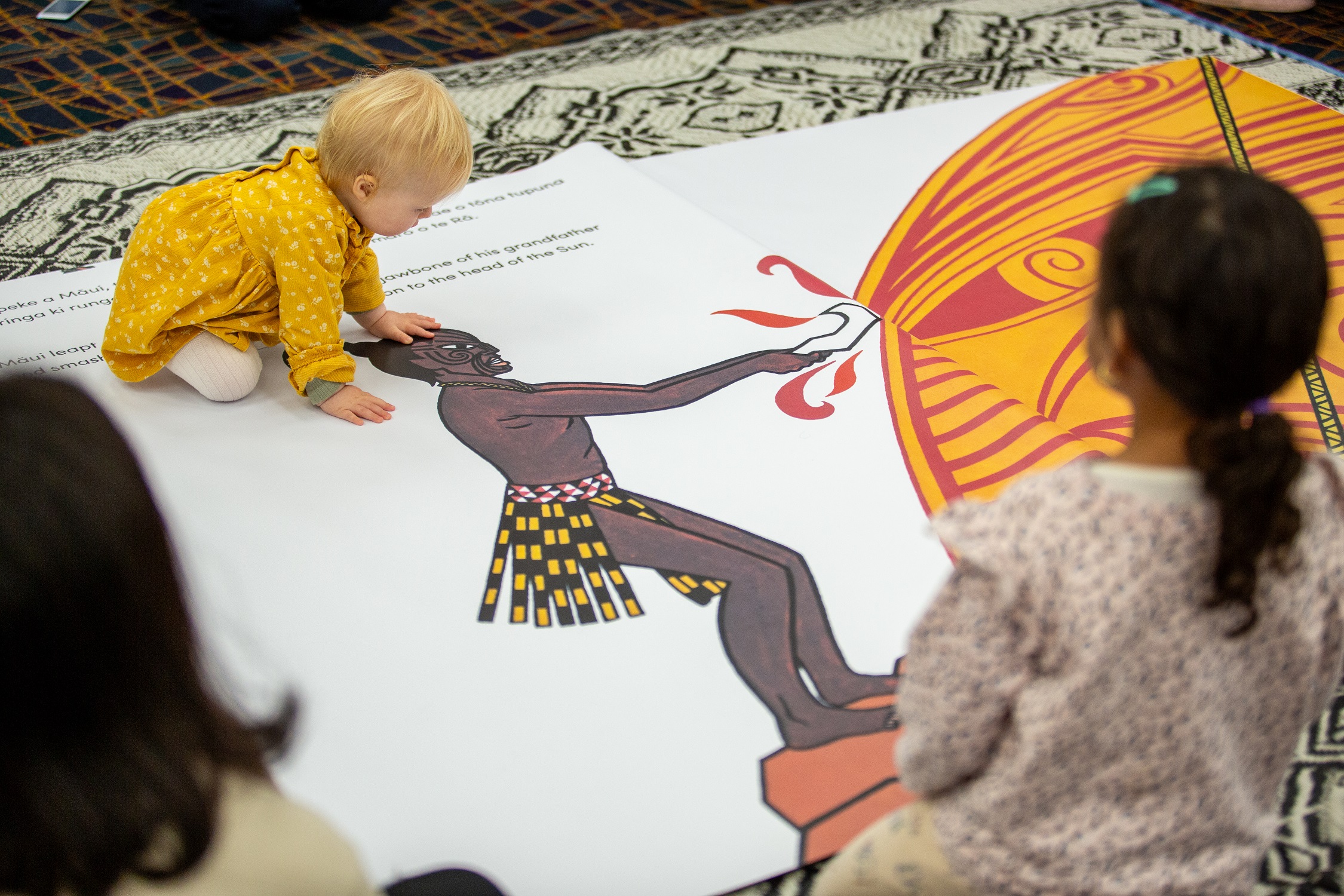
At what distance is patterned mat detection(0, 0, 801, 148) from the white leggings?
40.8 inches

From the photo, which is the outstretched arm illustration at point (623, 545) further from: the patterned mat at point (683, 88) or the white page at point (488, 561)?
the patterned mat at point (683, 88)

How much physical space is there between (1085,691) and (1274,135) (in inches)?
66.9

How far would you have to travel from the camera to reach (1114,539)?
560mm

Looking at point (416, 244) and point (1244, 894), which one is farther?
point (416, 244)

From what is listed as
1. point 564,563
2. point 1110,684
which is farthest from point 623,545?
point 1110,684

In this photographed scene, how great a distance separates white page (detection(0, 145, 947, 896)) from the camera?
834 mm

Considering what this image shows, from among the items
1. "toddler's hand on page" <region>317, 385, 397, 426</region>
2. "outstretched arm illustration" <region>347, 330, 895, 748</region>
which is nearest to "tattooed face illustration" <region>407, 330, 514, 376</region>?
"outstretched arm illustration" <region>347, 330, 895, 748</region>

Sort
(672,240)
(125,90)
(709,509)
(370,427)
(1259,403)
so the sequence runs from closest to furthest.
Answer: (1259,403), (709,509), (370,427), (672,240), (125,90)

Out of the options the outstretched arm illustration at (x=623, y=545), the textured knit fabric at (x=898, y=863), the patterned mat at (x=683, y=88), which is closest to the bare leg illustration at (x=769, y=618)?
the outstretched arm illustration at (x=623, y=545)

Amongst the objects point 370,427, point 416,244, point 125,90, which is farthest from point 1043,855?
point 125,90

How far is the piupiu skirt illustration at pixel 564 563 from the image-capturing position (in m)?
1.00

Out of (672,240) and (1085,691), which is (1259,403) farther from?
(672,240)

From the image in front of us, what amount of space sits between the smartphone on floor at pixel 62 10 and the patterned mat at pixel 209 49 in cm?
1

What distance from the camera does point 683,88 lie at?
2.10 m
